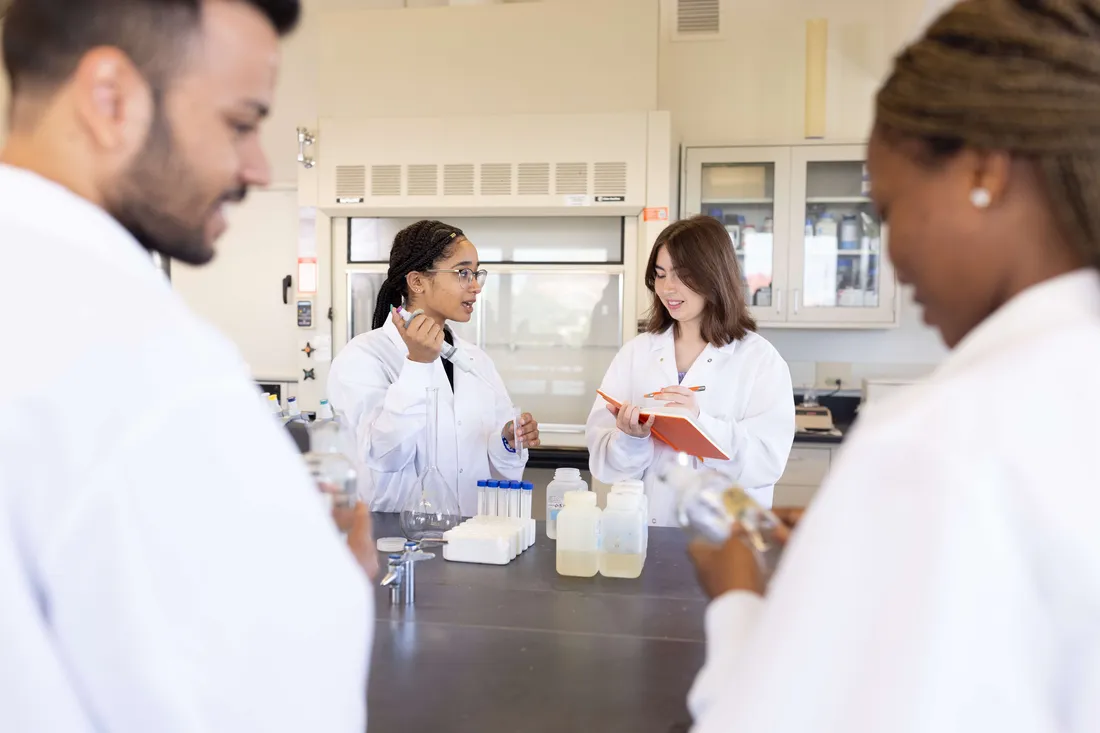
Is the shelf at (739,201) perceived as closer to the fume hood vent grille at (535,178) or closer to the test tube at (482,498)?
the fume hood vent grille at (535,178)

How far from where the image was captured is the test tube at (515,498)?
2.04 meters

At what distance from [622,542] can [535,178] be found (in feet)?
7.89

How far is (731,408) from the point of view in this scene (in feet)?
8.50

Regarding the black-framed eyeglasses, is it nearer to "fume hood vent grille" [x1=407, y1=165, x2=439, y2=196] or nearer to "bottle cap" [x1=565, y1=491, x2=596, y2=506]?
"bottle cap" [x1=565, y1=491, x2=596, y2=506]

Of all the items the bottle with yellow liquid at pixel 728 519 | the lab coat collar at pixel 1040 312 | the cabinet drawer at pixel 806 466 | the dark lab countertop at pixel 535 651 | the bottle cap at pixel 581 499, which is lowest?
the cabinet drawer at pixel 806 466

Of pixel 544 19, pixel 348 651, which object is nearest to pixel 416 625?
pixel 348 651

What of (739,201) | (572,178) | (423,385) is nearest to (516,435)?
(423,385)

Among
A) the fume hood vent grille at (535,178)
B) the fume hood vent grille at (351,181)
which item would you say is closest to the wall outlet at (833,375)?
the fume hood vent grille at (535,178)

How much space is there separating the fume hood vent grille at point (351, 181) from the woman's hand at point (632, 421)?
2053 millimetres

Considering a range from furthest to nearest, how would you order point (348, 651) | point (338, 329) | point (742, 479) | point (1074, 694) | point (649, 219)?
point (338, 329), point (649, 219), point (742, 479), point (348, 651), point (1074, 694)

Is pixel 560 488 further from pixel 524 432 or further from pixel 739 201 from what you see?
pixel 739 201

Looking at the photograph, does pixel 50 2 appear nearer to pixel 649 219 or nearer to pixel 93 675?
pixel 93 675

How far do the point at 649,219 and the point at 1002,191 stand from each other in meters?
3.05

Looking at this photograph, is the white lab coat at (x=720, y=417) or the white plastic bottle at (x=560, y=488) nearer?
the white plastic bottle at (x=560, y=488)
